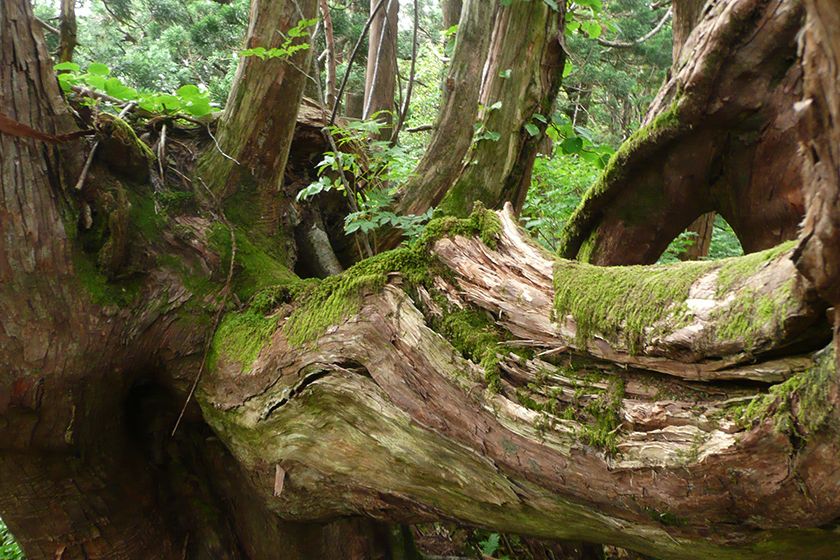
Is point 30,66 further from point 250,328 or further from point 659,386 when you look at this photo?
point 659,386

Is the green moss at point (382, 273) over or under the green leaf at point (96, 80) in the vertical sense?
under

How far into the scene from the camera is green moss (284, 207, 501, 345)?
219 cm

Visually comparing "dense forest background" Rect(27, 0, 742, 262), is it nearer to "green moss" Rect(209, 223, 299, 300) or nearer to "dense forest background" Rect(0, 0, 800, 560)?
"dense forest background" Rect(0, 0, 800, 560)

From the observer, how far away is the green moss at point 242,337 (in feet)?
8.50

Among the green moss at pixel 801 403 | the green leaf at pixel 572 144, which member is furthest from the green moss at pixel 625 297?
the green leaf at pixel 572 144

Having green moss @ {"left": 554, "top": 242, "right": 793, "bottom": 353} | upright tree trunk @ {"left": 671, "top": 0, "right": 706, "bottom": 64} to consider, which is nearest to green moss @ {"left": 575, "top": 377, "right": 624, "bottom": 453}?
green moss @ {"left": 554, "top": 242, "right": 793, "bottom": 353}

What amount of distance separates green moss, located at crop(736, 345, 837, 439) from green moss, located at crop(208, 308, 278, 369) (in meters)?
1.87

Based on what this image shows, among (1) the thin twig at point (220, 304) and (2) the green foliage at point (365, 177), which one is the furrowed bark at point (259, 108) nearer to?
(1) the thin twig at point (220, 304)

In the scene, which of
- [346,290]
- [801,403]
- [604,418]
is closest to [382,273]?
[346,290]

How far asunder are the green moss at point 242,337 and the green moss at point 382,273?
21 cm

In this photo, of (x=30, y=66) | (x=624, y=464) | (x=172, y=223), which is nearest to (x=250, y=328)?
(x=172, y=223)

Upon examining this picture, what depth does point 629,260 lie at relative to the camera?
3285mm

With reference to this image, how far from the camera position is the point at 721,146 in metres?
2.69

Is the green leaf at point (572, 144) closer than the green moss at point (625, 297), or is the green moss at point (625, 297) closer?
the green moss at point (625, 297)
